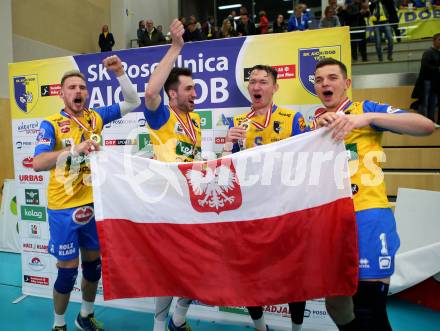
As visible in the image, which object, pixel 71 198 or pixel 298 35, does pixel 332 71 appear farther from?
pixel 71 198

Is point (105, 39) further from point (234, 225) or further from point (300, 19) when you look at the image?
point (234, 225)

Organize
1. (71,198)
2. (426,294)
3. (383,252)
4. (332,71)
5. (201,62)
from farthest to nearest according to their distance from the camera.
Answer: (426,294) → (201,62) → (71,198) → (332,71) → (383,252)

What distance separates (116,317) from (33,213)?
1.56 m

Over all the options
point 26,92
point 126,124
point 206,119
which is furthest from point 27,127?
point 206,119

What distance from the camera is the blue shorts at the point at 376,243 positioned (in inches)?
81.8

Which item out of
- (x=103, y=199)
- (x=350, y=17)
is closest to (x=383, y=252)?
(x=103, y=199)

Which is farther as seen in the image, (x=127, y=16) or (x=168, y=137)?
(x=127, y=16)

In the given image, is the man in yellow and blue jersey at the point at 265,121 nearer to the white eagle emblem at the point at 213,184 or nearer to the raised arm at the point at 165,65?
the white eagle emblem at the point at 213,184

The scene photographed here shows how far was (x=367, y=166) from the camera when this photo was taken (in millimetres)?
2170

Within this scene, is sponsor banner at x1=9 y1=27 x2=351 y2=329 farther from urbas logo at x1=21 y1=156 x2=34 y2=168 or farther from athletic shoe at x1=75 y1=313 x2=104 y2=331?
athletic shoe at x1=75 y1=313 x2=104 y2=331

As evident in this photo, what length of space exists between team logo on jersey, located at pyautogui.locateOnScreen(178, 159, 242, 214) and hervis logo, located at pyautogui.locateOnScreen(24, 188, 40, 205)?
100 inches

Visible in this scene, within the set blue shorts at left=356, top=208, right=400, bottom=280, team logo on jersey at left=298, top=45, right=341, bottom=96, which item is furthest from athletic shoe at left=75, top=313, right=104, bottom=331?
team logo on jersey at left=298, top=45, right=341, bottom=96

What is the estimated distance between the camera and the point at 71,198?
3137mm

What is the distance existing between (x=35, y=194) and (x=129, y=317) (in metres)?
1.76
